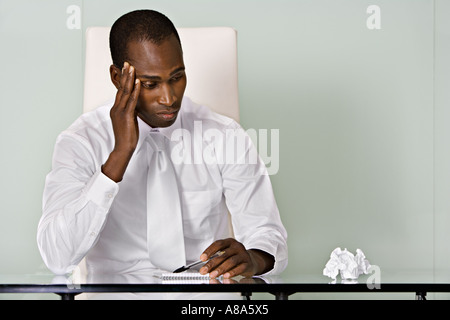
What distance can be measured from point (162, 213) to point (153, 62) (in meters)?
0.37

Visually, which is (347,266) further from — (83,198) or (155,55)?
(155,55)

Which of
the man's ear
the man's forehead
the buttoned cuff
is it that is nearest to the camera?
the buttoned cuff

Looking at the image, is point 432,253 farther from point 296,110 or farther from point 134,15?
point 134,15

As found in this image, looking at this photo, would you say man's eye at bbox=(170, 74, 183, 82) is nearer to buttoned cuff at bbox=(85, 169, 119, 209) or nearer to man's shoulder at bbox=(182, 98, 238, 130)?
man's shoulder at bbox=(182, 98, 238, 130)

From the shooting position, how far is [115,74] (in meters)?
1.58

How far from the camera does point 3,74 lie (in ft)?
5.98

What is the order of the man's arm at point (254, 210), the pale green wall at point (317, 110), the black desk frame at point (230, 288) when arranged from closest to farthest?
the black desk frame at point (230, 288) → the man's arm at point (254, 210) → the pale green wall at point (317, 110)

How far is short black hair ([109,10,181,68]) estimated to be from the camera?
1.51 metres

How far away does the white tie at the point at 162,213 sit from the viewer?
56.5 inches

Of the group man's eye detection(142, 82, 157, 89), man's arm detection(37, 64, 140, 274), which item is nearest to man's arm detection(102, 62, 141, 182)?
man's arm detection(37, 64, 140, 274)

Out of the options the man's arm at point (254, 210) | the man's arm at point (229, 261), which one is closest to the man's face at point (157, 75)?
the man's arm at point (254, 210)

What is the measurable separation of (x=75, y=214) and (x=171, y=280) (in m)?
0.37

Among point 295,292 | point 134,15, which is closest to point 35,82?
point 134,15

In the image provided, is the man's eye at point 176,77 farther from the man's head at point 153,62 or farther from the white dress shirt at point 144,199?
the white dress shirt at point 144,199
